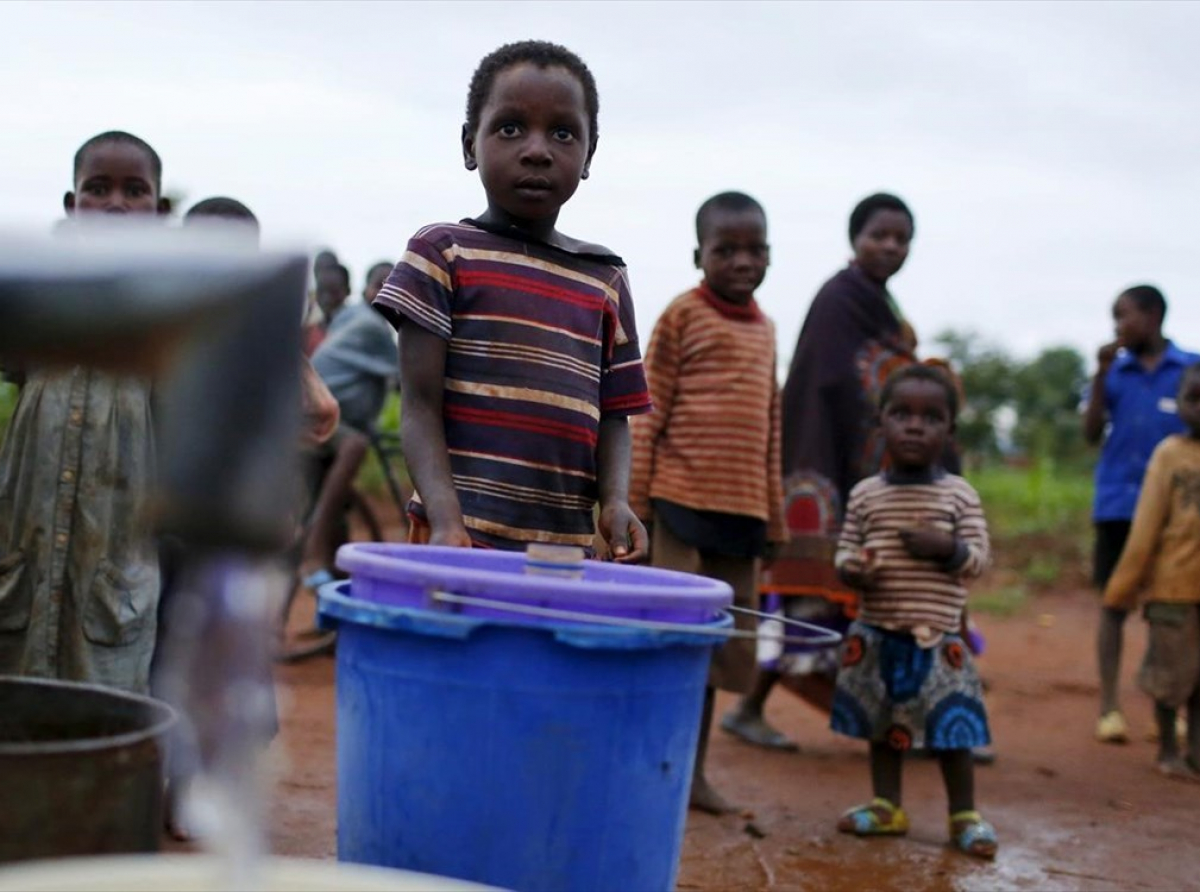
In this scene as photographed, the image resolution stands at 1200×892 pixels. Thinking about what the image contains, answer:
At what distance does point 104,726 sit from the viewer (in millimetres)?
1750

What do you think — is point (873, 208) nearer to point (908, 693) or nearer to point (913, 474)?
point (913, 474)

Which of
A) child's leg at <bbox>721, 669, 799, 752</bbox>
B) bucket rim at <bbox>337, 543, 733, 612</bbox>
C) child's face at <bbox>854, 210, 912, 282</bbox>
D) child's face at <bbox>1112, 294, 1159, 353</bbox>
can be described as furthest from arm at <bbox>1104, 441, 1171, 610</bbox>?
bucket rim at <bbox>337, 543, 733, 612</bbox>

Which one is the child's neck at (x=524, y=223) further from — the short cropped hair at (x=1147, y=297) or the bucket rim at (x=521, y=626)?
the short cropped hair at (x=1147, y=297)

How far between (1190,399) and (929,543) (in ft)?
5.09

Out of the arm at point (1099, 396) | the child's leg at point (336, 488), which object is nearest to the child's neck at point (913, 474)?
the arm at point (1099, 396)

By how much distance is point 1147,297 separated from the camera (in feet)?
17.0

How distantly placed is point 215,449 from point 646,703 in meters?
0.88

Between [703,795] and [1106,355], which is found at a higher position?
[1106,355]

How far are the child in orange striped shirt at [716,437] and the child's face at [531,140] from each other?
1.37m

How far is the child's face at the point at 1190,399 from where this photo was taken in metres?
4.52

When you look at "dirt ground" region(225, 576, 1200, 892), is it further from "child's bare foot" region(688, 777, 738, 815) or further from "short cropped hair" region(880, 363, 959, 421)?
"short cropped hair" region(880, 363, 959, 421)

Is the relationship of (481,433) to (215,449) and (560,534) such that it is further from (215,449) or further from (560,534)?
(215,449)

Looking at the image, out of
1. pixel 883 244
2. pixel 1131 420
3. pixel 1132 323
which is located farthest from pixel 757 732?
pixel 1132 323

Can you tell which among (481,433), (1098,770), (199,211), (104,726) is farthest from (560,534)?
(1098,770)
